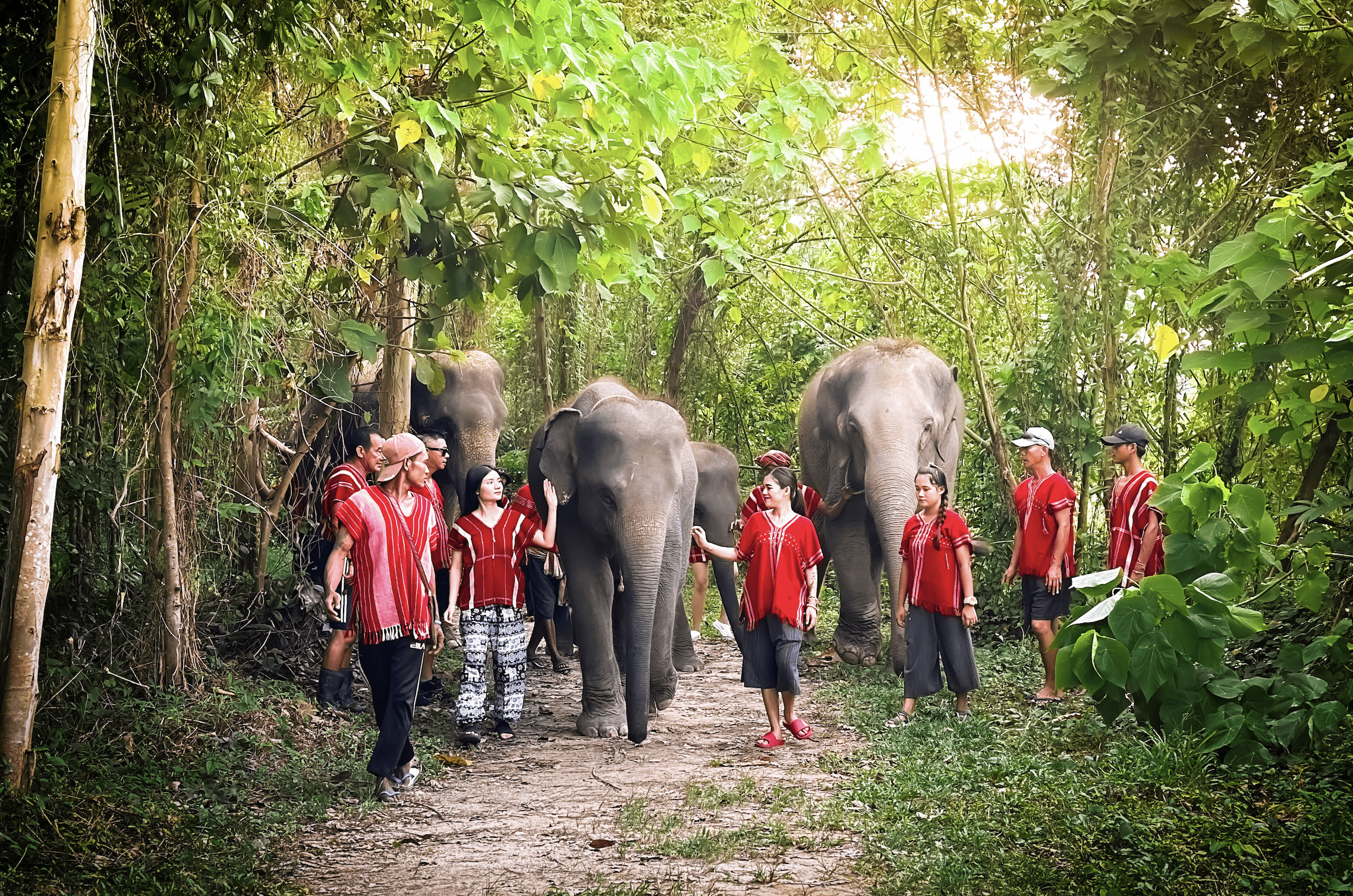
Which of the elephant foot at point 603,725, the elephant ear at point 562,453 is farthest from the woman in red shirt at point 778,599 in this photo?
the elephant ear at point 562,453

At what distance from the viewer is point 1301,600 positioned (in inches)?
232

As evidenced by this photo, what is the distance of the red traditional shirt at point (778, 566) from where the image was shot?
7.74 m

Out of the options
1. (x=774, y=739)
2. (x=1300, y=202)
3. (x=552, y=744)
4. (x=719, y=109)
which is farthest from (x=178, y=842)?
(x=719, y=109)

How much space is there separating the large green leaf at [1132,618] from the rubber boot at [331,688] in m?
4.74

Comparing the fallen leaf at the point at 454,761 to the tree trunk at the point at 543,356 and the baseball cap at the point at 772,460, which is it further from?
the tree trunk at the point at 543,356

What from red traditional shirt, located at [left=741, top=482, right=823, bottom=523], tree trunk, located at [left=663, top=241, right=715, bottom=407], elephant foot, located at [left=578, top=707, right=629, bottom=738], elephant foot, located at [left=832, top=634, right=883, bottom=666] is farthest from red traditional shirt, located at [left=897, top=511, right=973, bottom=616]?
tree trunk, located at [left=663, top=241, right=715, bottom=407]

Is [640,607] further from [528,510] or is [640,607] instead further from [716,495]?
[716,495]

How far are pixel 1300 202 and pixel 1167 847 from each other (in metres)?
2.85

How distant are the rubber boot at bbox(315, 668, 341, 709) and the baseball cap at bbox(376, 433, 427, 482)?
1.90 meters

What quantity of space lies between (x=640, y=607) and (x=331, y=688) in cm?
204

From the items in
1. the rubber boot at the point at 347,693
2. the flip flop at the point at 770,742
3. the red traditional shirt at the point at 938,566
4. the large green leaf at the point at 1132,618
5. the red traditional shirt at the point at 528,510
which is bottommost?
the flip flop at the point at 770,742

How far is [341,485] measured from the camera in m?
8.08

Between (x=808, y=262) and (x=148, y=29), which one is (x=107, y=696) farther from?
(x=808, y=262)

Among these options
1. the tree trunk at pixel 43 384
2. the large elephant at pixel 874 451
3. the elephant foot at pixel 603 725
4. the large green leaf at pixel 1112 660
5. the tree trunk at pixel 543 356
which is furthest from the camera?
the tree trunk at pixel 543 356
